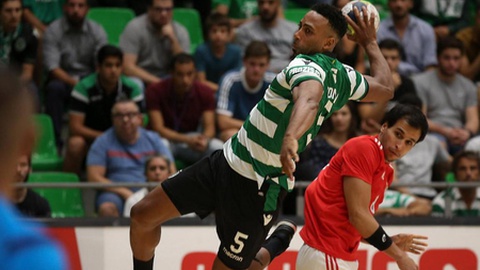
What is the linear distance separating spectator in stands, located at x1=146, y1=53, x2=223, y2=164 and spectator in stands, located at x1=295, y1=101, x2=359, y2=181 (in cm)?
110

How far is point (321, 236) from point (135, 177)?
3.30 meters

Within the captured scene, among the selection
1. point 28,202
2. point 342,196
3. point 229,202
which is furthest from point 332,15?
point 28,202

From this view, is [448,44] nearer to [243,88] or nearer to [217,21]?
[243,88]

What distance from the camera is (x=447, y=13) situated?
10531mm

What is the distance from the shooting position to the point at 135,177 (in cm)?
792

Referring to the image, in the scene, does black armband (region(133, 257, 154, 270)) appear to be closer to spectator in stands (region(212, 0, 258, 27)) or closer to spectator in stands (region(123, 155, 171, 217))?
spectator in stands (region(123, 155, 171, 217))

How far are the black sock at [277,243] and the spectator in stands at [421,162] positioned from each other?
280cm

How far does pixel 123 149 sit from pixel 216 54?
1841mm

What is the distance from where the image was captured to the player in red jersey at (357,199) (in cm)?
475

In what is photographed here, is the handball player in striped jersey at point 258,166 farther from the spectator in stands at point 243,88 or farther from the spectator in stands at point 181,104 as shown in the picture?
the spectator in stands at point 181,104

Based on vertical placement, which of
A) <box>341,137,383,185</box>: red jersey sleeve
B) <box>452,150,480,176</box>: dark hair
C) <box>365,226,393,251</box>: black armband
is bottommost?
<box>452,150,480,176</box>: dark hair

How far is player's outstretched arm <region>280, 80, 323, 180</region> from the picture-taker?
3859 millimetres

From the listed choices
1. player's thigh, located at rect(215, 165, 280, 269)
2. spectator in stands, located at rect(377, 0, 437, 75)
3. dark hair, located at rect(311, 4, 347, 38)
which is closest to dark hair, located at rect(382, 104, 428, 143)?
dark hair, located at rect(311, 4, 347, 38)

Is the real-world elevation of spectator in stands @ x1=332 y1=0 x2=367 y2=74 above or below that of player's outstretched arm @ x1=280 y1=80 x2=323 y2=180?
below
